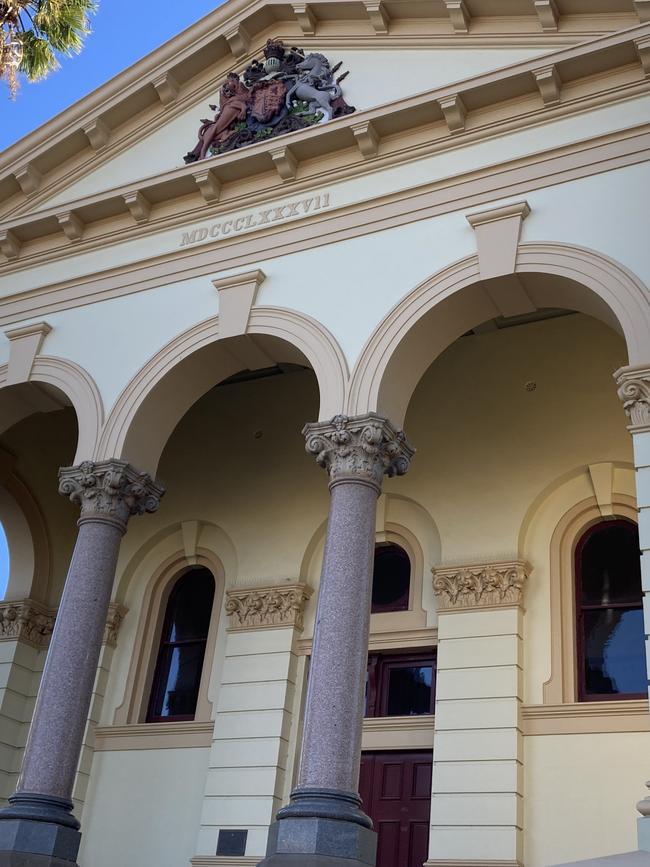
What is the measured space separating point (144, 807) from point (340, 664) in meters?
6.10

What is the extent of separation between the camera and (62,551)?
17.7m

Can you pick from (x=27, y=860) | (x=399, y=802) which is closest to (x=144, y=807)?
(x=399, y=802)

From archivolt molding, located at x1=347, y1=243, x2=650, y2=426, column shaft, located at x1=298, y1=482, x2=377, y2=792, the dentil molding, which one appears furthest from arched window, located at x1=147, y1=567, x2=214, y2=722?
archivolt molding, located at x1=347, y1=243, x2=650, y2=426

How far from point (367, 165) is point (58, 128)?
212 inches

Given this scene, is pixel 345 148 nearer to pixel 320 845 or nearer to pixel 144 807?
pixel 320 845

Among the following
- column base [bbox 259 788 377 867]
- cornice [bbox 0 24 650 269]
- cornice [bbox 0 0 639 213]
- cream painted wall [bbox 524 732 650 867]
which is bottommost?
column base [bbox 259 788 377 867]

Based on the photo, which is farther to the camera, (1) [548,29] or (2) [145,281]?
(2) [145,281]

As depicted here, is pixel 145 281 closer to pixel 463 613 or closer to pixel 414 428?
pixel 414 428

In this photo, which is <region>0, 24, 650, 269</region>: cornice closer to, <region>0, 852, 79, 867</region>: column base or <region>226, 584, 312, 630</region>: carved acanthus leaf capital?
<region>226, 584, 312, 630</region>: carved acanthus leaf capital

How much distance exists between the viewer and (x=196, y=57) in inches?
602

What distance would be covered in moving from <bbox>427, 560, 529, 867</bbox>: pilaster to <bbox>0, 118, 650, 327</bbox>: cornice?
4561 millimetres

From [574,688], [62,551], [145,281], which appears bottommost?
[574,688]

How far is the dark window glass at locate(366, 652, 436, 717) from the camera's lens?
13.8 meters

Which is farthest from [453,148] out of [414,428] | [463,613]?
[463,613]
